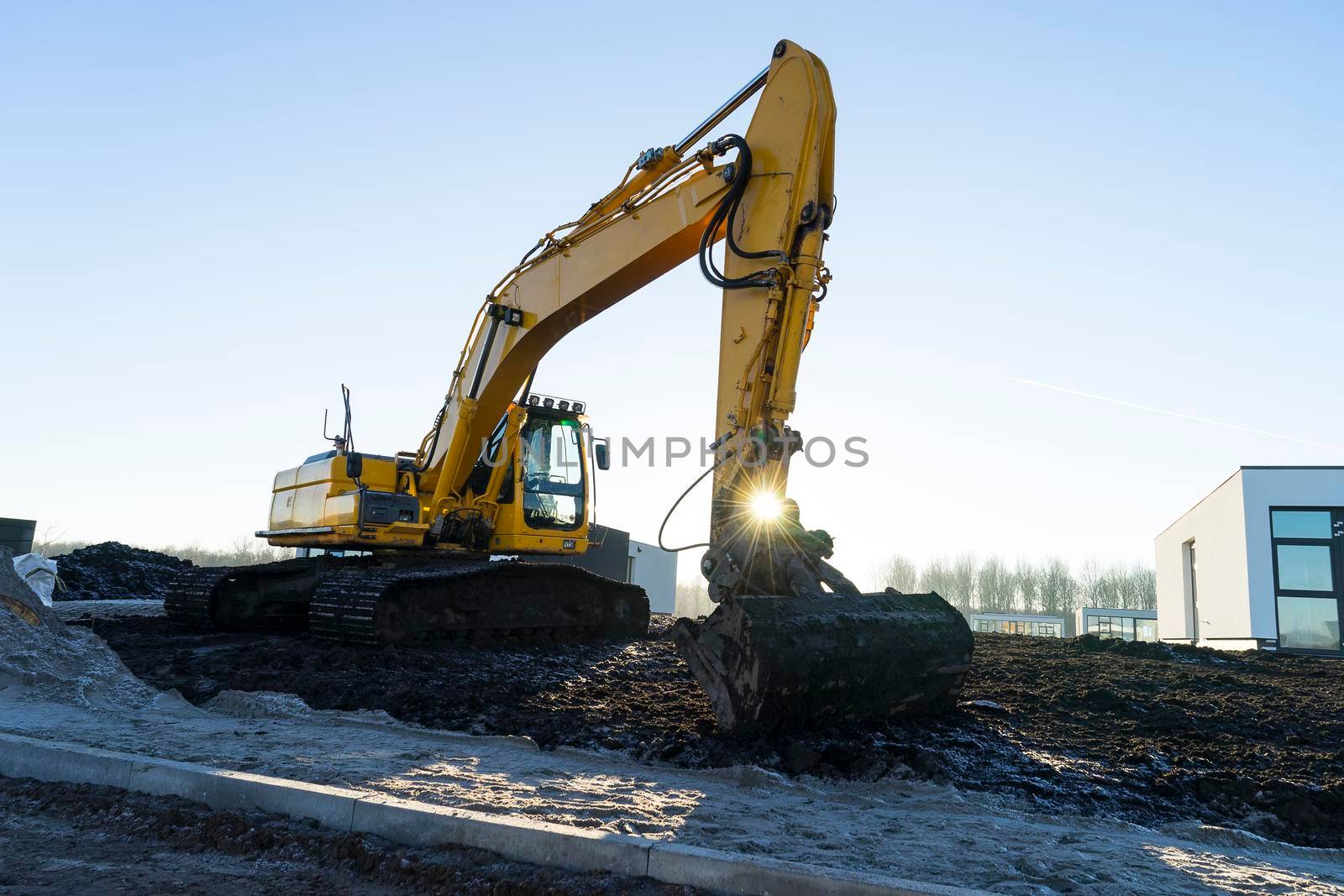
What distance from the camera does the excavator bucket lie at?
491 cm

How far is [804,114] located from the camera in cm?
667

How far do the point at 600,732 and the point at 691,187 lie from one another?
4.49 metres

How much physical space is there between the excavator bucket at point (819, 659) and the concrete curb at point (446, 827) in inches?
73.4

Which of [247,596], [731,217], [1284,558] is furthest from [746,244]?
[1284,558]

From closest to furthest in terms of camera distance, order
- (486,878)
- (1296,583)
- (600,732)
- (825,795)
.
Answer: (486,878) → (825,795) → (600,732) → (1296,583)

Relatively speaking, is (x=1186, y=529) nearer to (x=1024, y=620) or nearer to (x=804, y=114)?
(x=1024, y=620)

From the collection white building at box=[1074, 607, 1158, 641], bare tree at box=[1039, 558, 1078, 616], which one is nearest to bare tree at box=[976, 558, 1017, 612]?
bare tree at box=[1039, 558, 1078, 616]

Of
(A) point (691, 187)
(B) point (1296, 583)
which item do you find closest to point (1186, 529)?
(B) point (1296, 583)

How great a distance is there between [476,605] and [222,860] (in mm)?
6039

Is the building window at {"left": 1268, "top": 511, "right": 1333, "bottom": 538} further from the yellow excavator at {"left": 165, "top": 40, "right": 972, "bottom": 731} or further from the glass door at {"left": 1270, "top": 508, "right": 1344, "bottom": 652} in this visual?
the yellow excavator at {"left": 165, "top": 40, "right": 972, "bottom": 731}

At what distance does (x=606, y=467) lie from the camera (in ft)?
35.0

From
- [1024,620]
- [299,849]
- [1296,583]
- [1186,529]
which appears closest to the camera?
[299,849]

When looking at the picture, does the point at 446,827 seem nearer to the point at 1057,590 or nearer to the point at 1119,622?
the point at 1119,622

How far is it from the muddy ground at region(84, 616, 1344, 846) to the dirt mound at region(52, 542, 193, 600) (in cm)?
1038
